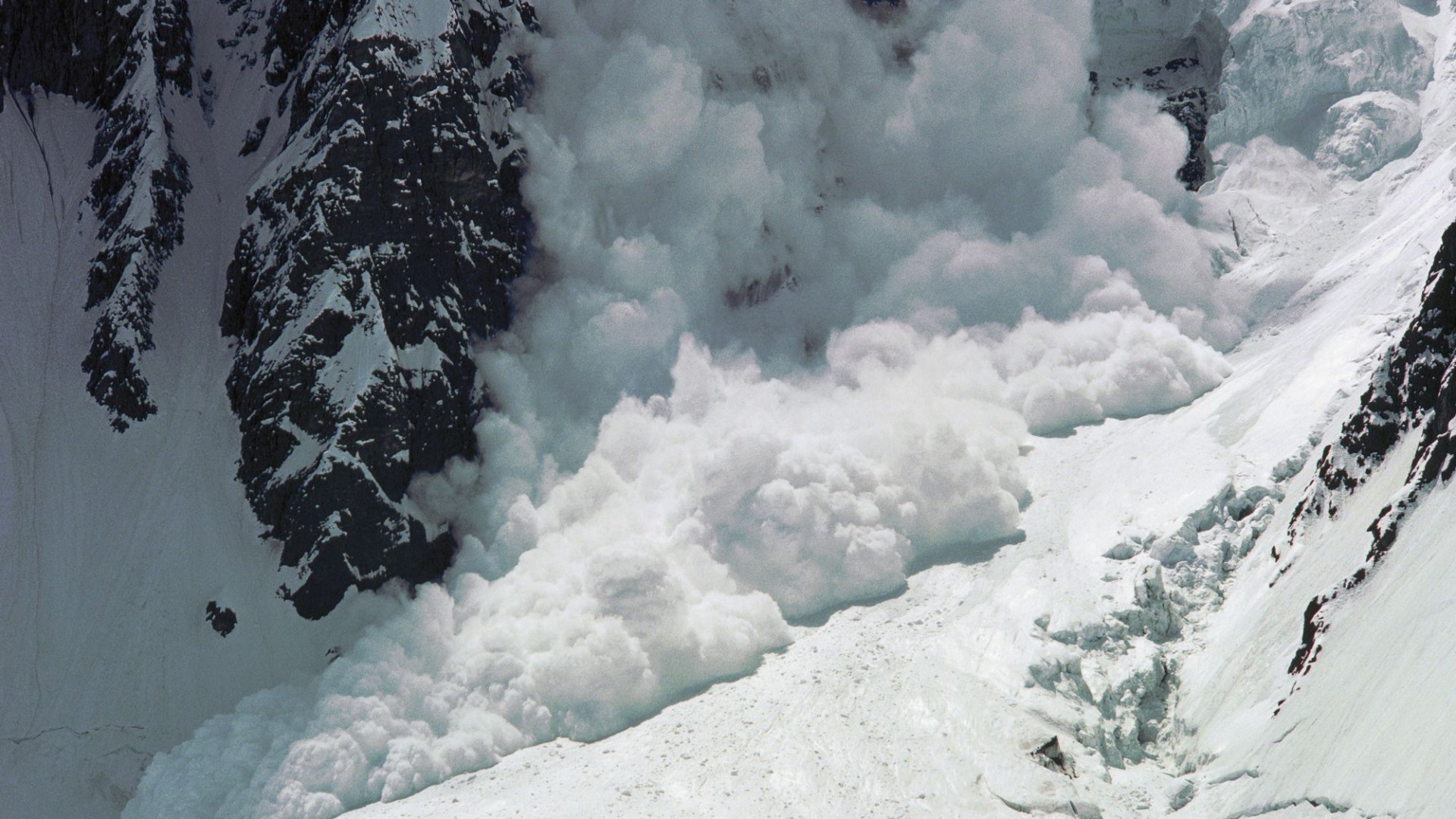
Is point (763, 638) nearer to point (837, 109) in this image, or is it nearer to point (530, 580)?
point (530, 580)

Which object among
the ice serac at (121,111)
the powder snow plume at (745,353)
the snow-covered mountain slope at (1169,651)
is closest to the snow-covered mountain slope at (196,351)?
the ice serac at (121,111)

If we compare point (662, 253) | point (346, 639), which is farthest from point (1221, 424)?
point (346, 639)

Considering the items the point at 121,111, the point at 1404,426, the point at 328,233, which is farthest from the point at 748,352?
the point at 121,111

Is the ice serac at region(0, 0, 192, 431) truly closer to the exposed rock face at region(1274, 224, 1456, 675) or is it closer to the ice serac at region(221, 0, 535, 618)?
the ice serac at region(221, 0, 535, 618)

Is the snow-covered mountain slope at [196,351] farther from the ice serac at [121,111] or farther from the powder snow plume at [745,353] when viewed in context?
the powder snow plume at [745,353]

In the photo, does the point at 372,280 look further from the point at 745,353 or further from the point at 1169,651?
the point at 1169,651

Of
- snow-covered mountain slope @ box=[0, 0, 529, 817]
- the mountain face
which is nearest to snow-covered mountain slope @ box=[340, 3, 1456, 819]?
snow-covered mountain slope @ box=[0, 0, 529, 817]
